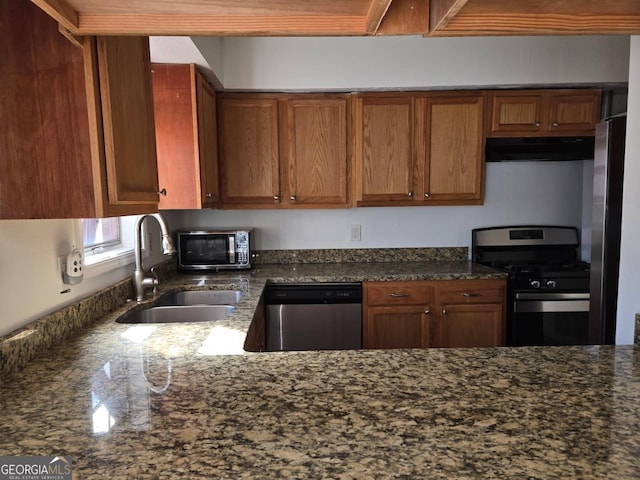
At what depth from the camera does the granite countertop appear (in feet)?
2.05

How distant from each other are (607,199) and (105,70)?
1.95 m

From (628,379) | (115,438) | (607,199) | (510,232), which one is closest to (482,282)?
(510,232)

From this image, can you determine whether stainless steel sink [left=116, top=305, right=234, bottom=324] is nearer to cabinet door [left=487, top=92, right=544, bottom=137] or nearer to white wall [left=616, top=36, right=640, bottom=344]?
white wall [left=616, top=36, right=640, bottom=344]

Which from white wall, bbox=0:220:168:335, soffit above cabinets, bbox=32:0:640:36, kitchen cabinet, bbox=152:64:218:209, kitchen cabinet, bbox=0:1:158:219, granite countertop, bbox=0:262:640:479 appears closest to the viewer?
granite countertop, bbox=0:262:640:479

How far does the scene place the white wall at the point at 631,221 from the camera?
117 cm

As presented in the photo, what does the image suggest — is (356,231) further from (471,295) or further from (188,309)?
(188,309)

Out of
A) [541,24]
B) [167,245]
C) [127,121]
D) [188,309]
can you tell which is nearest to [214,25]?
[127,121]

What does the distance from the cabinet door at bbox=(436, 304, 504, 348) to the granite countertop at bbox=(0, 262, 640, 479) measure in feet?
4.81

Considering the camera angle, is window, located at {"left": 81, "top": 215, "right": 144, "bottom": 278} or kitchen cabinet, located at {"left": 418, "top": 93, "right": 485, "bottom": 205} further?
kitchen cabinet, located at {"left": 418, "top": 93, "right": 485, "bottom": 205}

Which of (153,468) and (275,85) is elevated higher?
(275,85)

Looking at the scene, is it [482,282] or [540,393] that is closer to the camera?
[540,393]

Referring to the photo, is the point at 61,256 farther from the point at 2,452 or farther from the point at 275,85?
the point at 275,85

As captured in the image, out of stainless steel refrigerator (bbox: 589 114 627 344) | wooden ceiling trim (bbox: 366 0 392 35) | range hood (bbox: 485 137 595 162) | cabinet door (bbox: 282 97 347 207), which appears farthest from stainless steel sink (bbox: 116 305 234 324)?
range hood (bbox: 485 137 595 162)

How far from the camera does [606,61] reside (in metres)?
2.55
